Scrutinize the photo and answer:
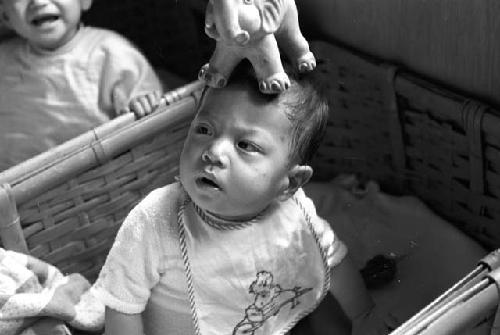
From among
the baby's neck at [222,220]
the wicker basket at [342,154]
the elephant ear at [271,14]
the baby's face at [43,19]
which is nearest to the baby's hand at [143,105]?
the wicker basket at [342,154]

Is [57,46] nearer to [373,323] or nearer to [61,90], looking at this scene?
[61,90]

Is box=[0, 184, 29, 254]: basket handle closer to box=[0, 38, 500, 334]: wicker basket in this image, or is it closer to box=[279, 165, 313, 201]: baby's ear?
box=[0, 38, 500, 334]: wicker basket

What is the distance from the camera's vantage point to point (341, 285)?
102 centimetres

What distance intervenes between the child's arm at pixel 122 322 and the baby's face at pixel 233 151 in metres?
0.17

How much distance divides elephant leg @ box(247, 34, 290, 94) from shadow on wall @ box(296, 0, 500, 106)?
34 centimetres

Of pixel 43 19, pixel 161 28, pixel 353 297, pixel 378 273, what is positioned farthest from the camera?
pixel 161 28

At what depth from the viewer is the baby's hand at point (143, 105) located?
1.18m

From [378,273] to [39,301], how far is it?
1.52 ft

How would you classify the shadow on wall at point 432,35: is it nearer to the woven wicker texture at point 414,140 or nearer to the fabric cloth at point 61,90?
the woven wicker texture at point 414,140

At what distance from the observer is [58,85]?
1.30 metres

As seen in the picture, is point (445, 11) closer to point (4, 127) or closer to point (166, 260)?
point (166, 260)

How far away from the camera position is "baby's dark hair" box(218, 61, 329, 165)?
2.81ft

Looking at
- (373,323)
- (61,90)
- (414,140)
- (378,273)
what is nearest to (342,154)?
(414,140)

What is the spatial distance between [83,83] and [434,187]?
571 millimetres
